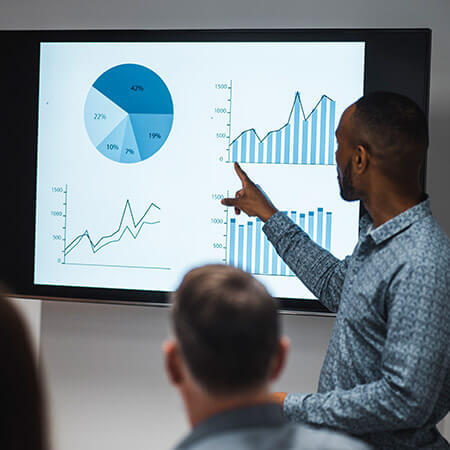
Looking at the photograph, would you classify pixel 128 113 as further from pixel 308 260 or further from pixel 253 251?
pixel 308 260

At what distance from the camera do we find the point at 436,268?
1.49m

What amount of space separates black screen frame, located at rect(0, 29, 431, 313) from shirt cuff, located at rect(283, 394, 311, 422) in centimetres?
67

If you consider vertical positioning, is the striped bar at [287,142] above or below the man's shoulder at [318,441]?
above

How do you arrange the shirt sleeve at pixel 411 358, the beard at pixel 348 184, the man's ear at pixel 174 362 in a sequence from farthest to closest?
the beard at pixel 348 184 → the shirt sleeve at pixel 411 358 → the man's ear at pixel 174 362

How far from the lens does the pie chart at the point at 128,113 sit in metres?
2.40

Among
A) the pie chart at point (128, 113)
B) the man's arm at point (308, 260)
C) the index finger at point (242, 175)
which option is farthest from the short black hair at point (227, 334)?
the pie chart at point (128, 113)

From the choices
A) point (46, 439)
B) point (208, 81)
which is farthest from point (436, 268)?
point (208, 81)

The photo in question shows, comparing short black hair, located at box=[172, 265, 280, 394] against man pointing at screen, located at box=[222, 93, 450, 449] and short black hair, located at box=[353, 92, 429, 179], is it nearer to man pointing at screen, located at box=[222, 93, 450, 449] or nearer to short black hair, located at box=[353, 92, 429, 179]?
man pointing at screen, located at box=[222, 93, 450, 449]

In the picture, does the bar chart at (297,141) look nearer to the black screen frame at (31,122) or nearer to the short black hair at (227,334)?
the black screen frame at (31,122)

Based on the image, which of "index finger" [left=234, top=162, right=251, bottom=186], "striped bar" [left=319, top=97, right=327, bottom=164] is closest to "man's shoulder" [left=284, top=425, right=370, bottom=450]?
"index finger" [left=234, top=162, right=251, bottom=186]

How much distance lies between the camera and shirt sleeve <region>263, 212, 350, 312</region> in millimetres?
1965

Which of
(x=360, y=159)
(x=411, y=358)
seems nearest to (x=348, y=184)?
(x=360, y=159)

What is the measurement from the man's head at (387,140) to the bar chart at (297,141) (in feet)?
2.11

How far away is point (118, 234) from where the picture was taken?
246cm
